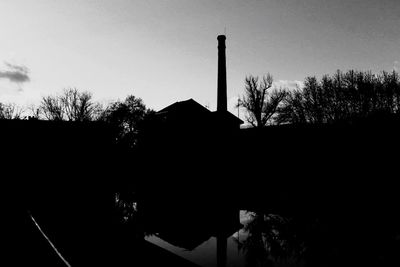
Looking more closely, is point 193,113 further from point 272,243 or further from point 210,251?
point 210,251

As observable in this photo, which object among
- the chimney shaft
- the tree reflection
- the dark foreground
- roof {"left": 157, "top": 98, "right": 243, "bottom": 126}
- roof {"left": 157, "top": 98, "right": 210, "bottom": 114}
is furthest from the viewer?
the chimney shaft

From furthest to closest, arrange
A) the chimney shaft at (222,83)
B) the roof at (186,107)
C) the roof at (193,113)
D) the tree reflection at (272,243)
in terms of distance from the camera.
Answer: the chimney shaft at (222,83) → the roof at (186,107) → the roof at (193,113) → the tree reflection at (272,243)

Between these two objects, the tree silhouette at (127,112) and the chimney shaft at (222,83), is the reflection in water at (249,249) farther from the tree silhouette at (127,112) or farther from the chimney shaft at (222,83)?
the tree silhouette at (127,112)

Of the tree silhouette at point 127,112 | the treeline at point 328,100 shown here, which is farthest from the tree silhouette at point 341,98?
the tree silhouette at point 127,112

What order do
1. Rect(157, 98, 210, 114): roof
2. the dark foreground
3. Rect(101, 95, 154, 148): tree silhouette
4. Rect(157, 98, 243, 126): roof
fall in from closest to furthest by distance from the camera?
1. the dark foreground
2. Rect(157, 98, 243, 126): roof
3. Rect(157, 98, 210, 114): roof
4. Rect(101, 95, 154, 148): tree silhouette

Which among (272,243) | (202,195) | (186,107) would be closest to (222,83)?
(186,107)

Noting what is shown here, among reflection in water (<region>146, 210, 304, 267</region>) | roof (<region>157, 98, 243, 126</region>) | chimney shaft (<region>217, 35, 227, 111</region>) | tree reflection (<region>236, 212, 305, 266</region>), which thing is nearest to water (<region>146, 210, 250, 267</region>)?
reflection in water (<region>146, 210, 304, 267</region>)

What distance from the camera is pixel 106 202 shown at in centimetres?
→ 1170

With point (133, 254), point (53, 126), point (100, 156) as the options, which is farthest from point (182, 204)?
point (53, 126)

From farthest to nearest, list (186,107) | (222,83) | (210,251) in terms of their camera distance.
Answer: (222,83), (186,107), (210,251)

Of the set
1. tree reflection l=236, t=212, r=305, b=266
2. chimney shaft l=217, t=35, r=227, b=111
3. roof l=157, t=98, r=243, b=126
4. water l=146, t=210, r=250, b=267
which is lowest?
water l=146, t=210, r=250, b=267

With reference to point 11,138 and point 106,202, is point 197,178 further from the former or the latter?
point 11,138

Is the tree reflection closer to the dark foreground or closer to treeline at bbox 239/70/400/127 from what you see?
the dark foreground

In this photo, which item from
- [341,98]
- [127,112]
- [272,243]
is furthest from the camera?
[127,112]
